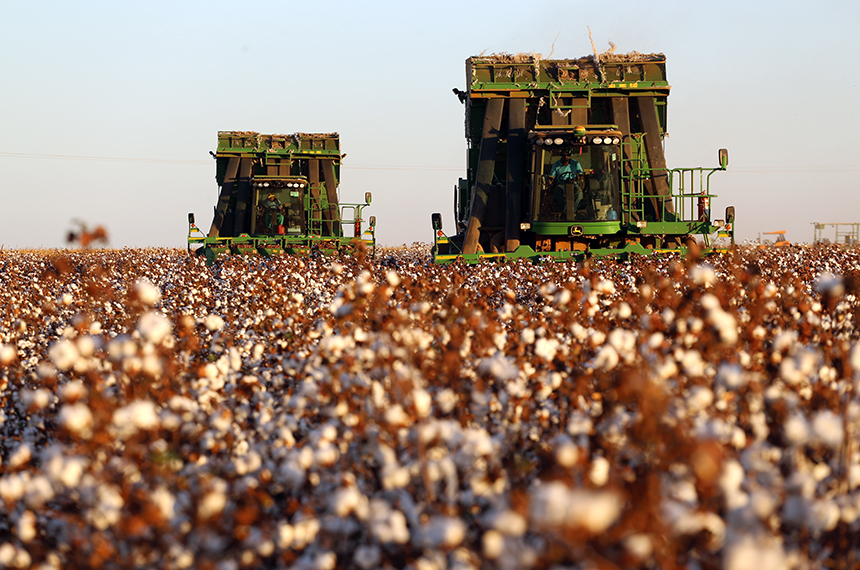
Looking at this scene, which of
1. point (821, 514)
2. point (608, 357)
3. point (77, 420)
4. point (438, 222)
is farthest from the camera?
point (438, 222)

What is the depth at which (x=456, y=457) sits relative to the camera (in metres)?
3.17

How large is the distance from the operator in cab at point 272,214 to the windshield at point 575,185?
11035mm

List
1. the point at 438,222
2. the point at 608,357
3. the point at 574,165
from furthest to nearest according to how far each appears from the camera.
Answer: the point at 438,222 < the point at 574,165 < the point at 608,357

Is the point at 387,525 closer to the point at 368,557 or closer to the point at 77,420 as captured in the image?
the point at 368,557

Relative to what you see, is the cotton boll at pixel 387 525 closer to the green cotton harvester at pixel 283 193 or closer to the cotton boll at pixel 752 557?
the cotton boll at pixel 752 557

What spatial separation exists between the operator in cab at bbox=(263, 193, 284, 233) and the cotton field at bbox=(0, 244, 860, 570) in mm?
19820

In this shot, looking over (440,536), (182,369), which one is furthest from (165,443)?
(440,536)

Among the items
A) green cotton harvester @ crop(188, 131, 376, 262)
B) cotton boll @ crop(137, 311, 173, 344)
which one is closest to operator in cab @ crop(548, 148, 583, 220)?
green cotton harvester @ crop(188, 131, 376, 262)

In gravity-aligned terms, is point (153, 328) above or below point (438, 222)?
below

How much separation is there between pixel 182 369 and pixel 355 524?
8.51 ft

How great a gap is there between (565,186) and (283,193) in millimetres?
11647

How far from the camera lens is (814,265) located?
14.5 metres

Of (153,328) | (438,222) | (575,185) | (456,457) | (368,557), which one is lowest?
(368,557)

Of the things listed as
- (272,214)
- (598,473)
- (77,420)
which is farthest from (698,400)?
(272,214)
